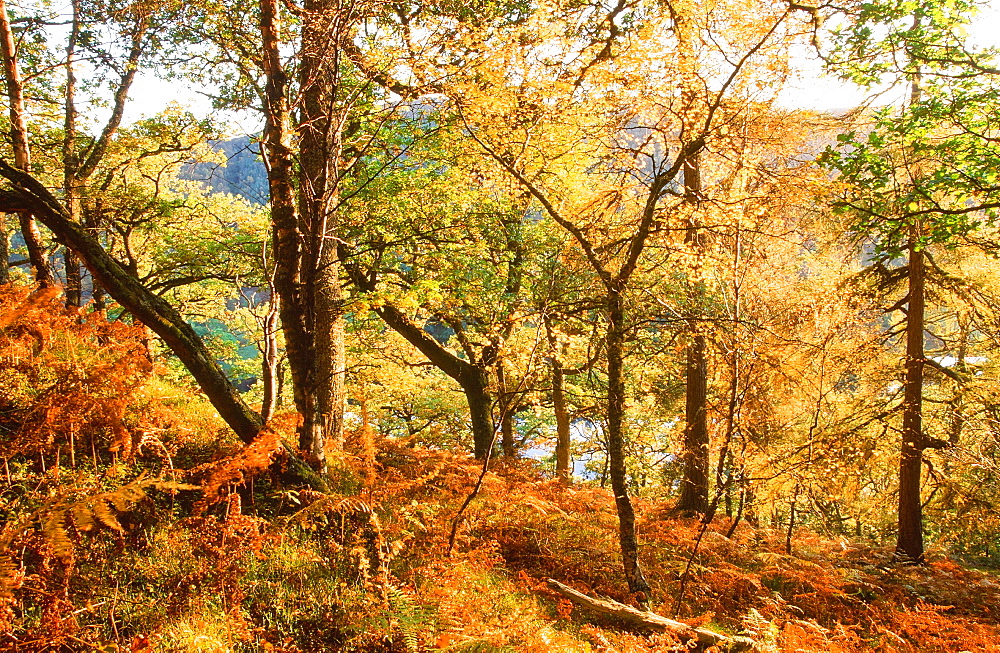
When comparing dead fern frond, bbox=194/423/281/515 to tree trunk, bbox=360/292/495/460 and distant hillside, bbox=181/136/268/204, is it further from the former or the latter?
tree trunk, bbox=360/292/495/460

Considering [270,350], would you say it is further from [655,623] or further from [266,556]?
[655,623]

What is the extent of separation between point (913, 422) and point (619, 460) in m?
7.17

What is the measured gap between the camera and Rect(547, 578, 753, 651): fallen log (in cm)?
408

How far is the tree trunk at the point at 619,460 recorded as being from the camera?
5277 mm

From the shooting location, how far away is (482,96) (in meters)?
5.40

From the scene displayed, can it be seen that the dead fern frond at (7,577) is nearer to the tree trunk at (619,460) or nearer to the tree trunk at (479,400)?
the tree trunk at (619,460)

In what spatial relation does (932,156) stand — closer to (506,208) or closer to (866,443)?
(866,443)

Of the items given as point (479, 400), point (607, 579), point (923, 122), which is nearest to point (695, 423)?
point (607, 579)

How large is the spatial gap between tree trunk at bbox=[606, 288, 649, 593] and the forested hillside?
0.12ft

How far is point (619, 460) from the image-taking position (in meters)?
5.32

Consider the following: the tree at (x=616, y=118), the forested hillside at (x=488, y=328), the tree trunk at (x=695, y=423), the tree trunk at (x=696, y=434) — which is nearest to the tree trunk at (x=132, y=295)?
the forested hillside at (x=488, y=328)

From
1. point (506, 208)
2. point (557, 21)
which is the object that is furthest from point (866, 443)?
point (557, 21)

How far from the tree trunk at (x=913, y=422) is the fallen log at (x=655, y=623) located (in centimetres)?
715

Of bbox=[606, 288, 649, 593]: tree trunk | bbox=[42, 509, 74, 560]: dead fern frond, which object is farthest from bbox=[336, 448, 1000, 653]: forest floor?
bbox=[42, 509, 74, 560]: dead fern frond
